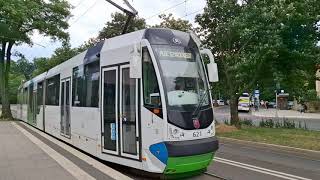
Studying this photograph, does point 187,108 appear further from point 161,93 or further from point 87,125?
point 87,125

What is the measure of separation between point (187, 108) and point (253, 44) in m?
14.4

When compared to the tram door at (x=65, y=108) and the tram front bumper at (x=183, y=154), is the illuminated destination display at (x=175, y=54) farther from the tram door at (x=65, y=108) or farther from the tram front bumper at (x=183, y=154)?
the tram door at (x=65, y=108)

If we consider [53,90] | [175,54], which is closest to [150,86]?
[175,54]

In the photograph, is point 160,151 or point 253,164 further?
point 253,164

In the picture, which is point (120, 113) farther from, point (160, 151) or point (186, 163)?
point (186, 163)

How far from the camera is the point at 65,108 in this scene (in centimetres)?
1573

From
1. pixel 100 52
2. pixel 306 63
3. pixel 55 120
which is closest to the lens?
pixel 100 52

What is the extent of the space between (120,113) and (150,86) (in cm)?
114

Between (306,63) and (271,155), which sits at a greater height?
(306,63)

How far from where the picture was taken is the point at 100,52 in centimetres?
1155

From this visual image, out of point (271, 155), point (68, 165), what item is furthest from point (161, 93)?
point (271, 155)

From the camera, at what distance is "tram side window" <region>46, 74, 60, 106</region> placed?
58.0 feet

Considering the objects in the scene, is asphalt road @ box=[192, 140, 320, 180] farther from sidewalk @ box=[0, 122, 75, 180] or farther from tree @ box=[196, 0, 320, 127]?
tree @ box=[196, 0, 320, 127]

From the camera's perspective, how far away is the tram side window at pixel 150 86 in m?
9.30
